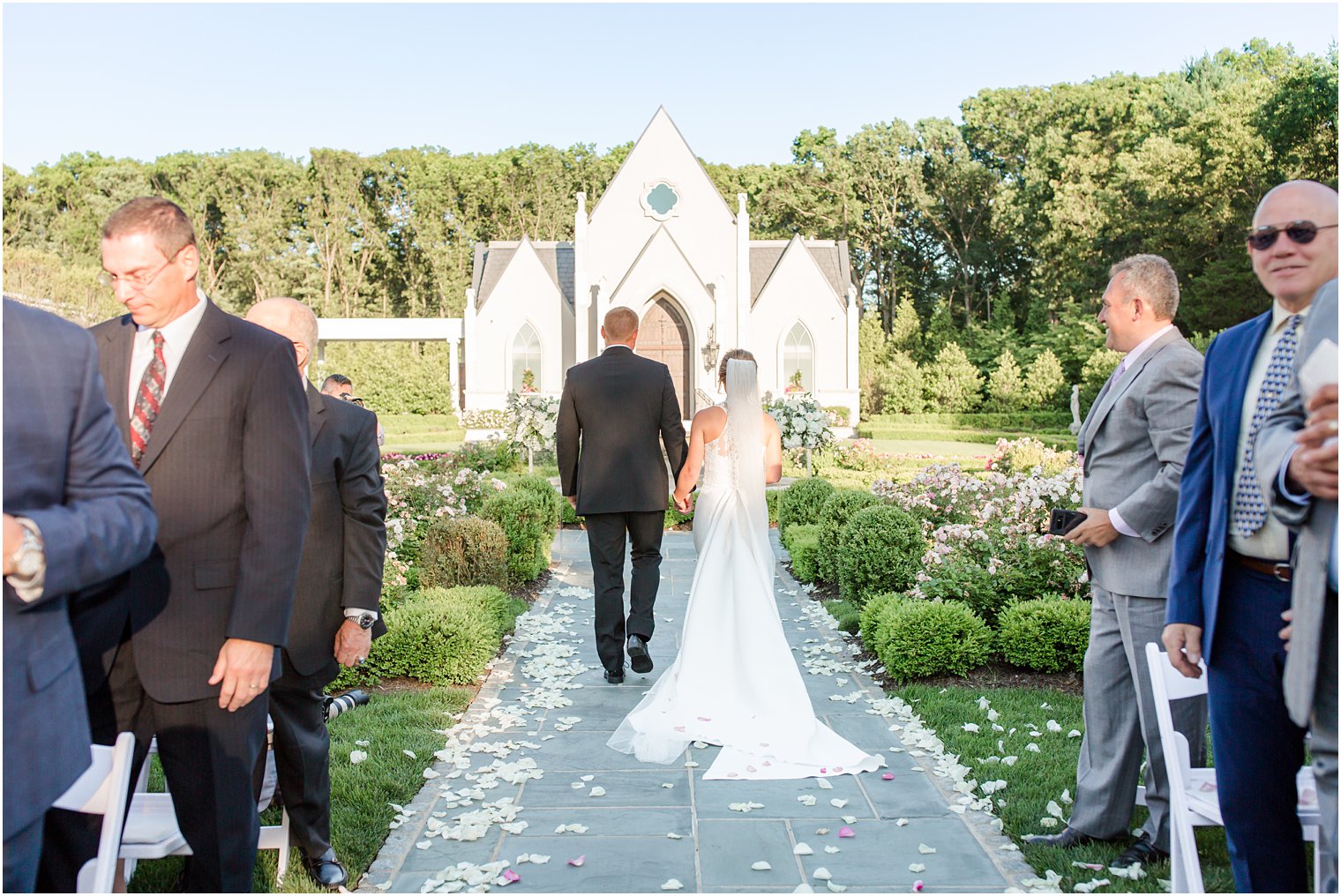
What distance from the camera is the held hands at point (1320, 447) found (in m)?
1.98

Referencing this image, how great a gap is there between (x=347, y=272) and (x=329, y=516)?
46.4 m

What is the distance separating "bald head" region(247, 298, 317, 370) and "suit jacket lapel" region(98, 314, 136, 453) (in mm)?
847

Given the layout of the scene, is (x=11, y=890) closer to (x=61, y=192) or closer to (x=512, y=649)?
(x=512, y=649)

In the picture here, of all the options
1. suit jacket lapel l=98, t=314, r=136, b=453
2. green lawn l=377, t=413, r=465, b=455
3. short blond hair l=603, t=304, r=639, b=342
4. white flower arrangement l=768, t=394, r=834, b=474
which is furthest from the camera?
green lawn l=377, t=413, r=465, b=455

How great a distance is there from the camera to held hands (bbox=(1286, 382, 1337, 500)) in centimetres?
198

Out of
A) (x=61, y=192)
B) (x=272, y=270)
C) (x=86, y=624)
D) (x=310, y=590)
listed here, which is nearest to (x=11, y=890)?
(x=86, y=624)

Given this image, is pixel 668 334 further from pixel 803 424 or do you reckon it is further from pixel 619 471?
pixel 619 471

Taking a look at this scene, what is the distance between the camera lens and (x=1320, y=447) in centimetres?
202

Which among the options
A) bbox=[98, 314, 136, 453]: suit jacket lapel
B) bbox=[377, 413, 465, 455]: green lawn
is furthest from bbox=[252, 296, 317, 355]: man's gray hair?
bbox=[377, 413, 465, 455]: green lawn

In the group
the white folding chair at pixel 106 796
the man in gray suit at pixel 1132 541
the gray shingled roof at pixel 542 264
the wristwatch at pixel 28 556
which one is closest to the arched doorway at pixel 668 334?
the gray shingled roof at pixel 542 264

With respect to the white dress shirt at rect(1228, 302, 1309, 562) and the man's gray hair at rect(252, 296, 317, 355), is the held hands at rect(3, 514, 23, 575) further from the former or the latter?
the white dress shirt at rect(1228, 302, 1309, 562)

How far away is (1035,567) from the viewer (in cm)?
702

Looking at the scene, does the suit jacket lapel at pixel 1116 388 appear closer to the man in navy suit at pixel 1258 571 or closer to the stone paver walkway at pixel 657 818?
the man in navy suit at pixel 1258 571

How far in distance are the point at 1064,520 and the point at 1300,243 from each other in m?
1.69
